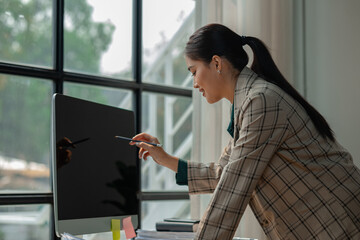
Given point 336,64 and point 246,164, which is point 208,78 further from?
point 336,64

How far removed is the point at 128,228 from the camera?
5.78 feet

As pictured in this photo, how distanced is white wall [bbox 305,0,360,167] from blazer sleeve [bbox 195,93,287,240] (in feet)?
3.48

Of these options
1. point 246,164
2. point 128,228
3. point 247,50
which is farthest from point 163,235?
point 247,50

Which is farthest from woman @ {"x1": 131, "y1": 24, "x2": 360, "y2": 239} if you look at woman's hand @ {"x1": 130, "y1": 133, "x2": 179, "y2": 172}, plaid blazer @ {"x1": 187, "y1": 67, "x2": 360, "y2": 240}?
woman's hand @ {"x1": 130, "y1": 133, "x2": 179, "y2": 172}

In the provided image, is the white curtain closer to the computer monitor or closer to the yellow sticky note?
the computer monitor

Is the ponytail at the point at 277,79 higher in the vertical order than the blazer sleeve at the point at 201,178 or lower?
higher

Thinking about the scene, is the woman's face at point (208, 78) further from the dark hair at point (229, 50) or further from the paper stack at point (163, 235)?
the paper stack at point (163, 235)

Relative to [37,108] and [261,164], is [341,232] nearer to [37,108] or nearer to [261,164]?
[261,164]

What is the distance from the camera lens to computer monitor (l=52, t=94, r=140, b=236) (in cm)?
154

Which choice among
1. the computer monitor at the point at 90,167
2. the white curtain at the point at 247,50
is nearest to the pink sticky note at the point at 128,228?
the computer monitor at the point at 90,167

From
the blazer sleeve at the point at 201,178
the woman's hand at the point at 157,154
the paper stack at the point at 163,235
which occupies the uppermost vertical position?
the woman's hand at the point at 157,154

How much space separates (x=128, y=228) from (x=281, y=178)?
563mm

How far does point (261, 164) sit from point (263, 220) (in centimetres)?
21

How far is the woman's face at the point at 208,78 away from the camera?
66.4 inches
